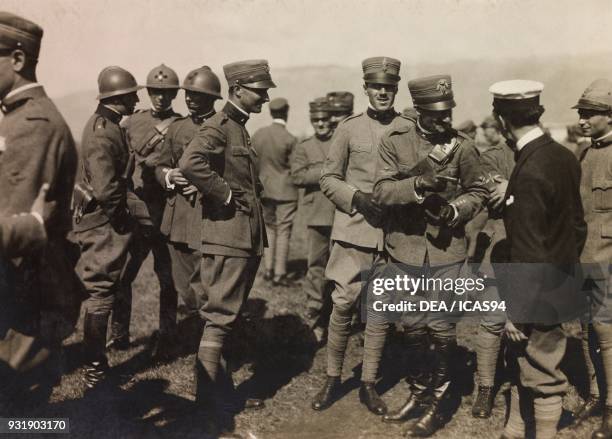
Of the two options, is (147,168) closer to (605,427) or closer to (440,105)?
(440,105)

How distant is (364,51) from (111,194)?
3.05 meters

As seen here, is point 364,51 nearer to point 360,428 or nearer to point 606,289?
point 606,289

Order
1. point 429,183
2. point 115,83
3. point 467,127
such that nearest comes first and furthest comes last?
point 429,183, point 115,83, point 467,127

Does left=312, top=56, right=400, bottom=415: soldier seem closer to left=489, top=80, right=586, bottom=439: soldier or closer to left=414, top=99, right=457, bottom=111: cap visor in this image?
left=414, top=99, right=457, bottom=111: cap visor

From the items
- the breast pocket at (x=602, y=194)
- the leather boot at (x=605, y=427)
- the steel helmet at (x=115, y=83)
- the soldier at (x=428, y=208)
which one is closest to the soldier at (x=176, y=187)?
the steel helmet at (x=115, y=83)

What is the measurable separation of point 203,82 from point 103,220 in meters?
1.54

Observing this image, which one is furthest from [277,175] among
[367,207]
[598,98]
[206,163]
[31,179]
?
[31,179]

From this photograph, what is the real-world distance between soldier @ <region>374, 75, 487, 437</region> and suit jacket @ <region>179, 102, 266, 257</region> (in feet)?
3.16

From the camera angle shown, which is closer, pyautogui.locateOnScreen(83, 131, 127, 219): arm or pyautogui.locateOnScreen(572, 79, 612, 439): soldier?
pyautogui.locateOnScreen(572, 79, 612, 439): soldier

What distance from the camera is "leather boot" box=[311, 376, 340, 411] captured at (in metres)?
4.37

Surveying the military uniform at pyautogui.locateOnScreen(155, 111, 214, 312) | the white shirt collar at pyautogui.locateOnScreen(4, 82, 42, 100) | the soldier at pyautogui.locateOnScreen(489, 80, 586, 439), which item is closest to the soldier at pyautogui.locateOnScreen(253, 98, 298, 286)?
the military uniform at pyautogui.locateOnScreen(155, 111, 214, 312)

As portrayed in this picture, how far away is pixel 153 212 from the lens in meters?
5.42

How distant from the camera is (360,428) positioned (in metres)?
4.08

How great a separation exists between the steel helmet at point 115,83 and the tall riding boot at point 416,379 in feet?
9.91
